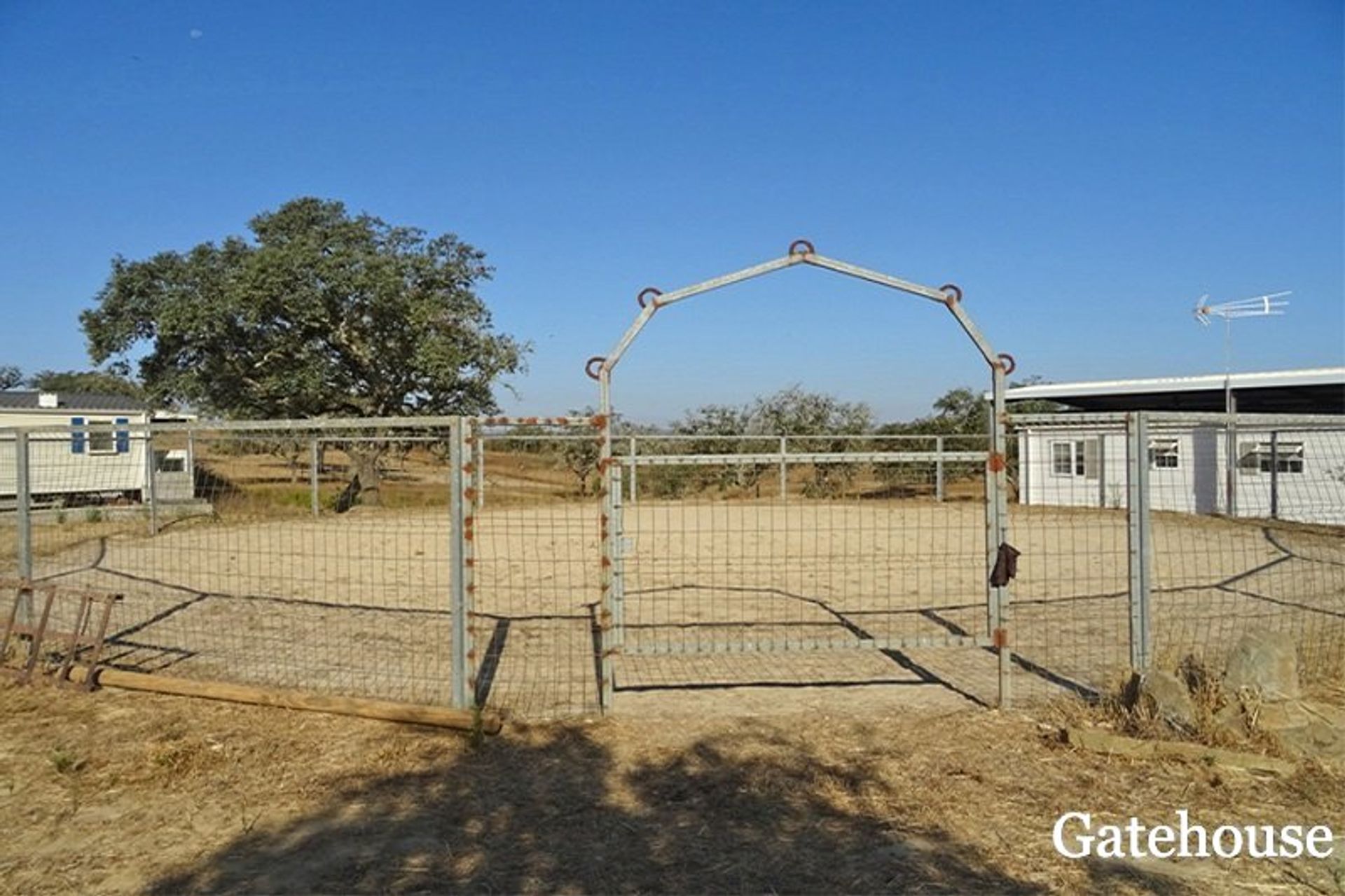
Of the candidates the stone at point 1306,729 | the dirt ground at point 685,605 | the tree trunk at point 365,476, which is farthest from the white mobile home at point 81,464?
the stone at point 1306,729

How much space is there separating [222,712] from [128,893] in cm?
218

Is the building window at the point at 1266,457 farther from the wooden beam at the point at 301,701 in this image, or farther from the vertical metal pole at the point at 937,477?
the wooden beam at the point at 301,701

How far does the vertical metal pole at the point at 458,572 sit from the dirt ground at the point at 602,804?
35 centimetres

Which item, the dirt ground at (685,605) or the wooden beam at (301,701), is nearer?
the wooden beam at (301,701)

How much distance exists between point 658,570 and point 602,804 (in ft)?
25.7

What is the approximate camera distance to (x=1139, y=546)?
5602 mm

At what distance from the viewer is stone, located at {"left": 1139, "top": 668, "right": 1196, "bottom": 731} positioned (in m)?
4.73

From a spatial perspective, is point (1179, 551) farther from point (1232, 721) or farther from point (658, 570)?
point (1232, 721)

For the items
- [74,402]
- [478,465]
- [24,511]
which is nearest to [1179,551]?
[478,465]

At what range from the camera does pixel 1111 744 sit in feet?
15.2

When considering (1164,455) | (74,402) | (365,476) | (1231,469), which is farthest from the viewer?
(74,402)

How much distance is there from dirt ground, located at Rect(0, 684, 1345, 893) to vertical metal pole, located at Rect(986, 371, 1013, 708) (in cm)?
34

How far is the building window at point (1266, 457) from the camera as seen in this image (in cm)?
1814

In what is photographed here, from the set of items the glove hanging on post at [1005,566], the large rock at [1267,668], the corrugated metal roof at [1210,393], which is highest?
the corrugated metal roof at [1210,393]
